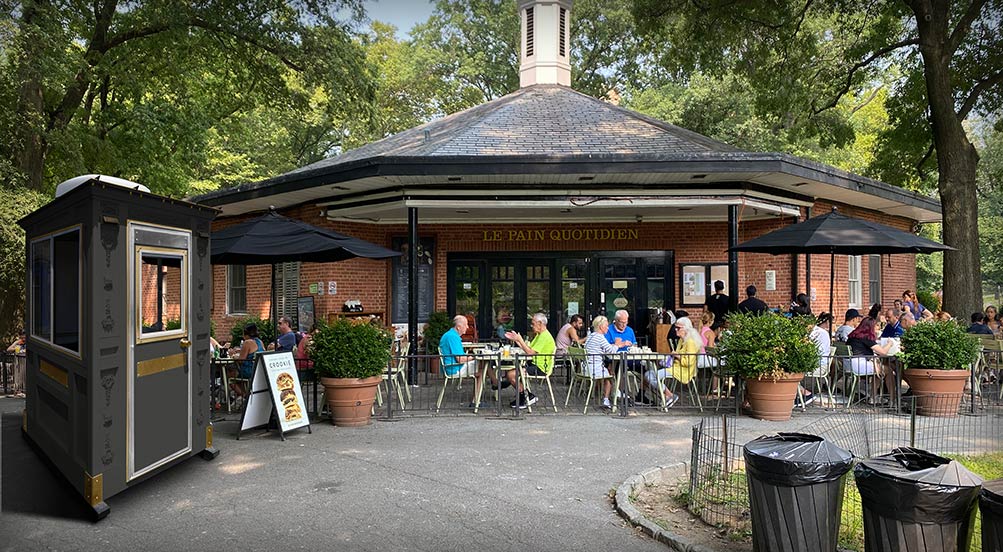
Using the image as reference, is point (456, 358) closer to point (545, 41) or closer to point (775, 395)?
point (775, 395)

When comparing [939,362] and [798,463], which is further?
[939,362]

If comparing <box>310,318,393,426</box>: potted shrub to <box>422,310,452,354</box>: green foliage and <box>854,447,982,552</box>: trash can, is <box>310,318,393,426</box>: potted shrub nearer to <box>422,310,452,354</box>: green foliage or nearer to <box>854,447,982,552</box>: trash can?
<box>854,447,982,552</box>: trash can

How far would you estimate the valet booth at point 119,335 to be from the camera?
16.7ft

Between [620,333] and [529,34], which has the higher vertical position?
[529,34]

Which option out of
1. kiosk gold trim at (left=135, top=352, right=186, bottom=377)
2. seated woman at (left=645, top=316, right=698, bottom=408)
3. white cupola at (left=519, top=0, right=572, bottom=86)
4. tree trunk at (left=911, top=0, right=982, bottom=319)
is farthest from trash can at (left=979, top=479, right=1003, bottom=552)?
white cupola at (left=519, top=0, right=572, bottom=86)

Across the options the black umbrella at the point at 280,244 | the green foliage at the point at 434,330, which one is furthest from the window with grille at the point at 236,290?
the black umbrella at the point at 280,244

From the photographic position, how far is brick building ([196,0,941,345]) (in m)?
11.9

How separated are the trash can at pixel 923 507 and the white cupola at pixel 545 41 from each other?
15.3m

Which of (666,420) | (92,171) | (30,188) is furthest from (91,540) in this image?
(92,171)

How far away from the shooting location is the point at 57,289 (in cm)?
624

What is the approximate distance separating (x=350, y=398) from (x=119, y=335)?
10.7 ft

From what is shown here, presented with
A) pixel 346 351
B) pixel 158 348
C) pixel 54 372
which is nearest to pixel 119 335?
pixel 158 348

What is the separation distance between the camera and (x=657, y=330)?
1382 centimetres

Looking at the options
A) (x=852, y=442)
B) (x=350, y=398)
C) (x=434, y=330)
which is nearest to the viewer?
(x=852, y=442)
